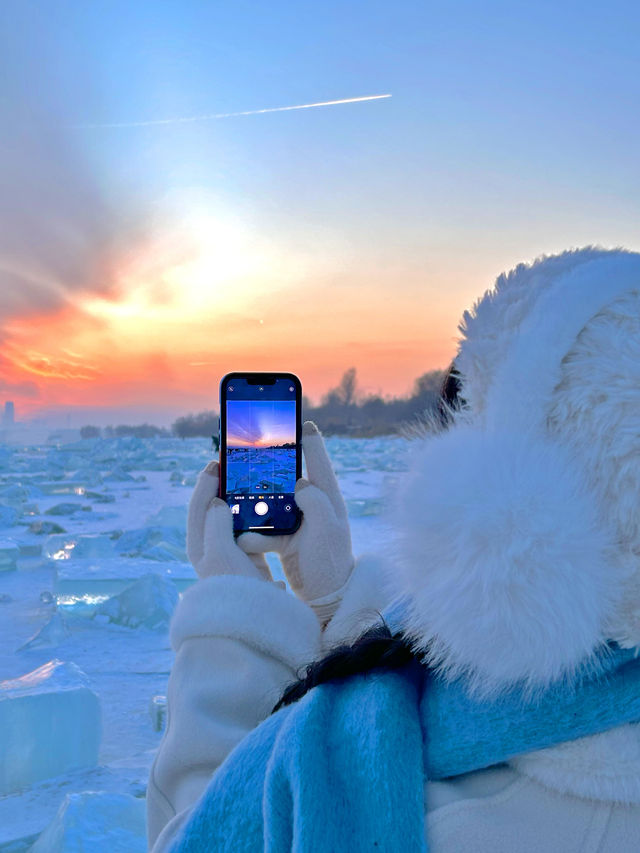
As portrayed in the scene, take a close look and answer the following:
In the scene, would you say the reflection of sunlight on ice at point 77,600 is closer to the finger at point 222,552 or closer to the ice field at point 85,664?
the ice field at point 85,664

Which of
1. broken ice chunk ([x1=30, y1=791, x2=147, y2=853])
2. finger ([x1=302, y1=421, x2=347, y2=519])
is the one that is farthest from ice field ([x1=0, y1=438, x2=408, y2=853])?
finger ([x1=302, y1=421, x2=347, y2=519])

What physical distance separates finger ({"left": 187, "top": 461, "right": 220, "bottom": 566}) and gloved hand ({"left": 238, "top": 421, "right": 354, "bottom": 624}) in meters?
0.07

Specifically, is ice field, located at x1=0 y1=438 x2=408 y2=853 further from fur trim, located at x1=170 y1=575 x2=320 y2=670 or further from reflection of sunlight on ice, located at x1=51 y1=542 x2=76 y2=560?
fur trim, located at x1=170 y1=575 x2=320 y2=670

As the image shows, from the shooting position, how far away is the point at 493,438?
0.47 m

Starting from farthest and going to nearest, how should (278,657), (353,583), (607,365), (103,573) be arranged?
(103,573)
(353,583)
(278,657)
(607,365)

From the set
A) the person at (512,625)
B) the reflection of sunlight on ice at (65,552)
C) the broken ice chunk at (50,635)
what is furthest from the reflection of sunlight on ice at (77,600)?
the person at (512,625)

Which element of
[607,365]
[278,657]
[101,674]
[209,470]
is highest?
[607,365]

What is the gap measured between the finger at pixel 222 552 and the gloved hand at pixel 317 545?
0.05 m

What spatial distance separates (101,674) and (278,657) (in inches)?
74.5

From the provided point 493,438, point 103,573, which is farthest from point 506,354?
point 103,573

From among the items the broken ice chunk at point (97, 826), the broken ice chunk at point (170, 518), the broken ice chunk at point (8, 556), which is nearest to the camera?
the broken ice chunk at point (97, 826)

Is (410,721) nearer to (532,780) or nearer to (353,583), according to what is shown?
(532,780)

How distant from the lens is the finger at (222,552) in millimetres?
974

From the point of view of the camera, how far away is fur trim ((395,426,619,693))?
43 centimetres
